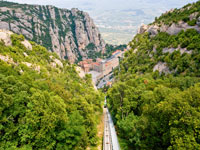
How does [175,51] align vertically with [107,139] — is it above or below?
above

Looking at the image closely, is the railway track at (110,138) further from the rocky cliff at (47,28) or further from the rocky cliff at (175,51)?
the rocky cliff at (47,28)

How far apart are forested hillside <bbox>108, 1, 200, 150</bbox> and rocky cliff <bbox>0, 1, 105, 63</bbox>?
101493 millimetres

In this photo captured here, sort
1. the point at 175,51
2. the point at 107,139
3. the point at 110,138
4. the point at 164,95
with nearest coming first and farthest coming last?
the point at 164,95, the point at 107,139, the point at 110,138, the point at 175,51

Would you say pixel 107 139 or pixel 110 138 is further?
pixel 110 138

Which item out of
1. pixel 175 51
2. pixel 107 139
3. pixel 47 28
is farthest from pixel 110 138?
pixel 47 28

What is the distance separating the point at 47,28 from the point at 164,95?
531ft

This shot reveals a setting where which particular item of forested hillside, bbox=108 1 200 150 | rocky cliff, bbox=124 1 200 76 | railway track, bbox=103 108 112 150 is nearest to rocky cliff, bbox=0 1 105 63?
forested hillside, bbox=108 1 200 150

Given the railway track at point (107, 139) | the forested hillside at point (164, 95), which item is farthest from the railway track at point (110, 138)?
the forested hillside at point (164, 95)

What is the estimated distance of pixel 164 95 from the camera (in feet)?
82.9

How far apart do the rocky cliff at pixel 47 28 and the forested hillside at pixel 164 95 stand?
101493 mm

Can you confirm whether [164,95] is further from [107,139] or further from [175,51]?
[175,51]

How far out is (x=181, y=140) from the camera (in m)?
15.7

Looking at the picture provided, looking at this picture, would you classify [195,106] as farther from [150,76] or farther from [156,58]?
[156,58]

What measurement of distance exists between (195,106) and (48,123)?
60.0 ft
